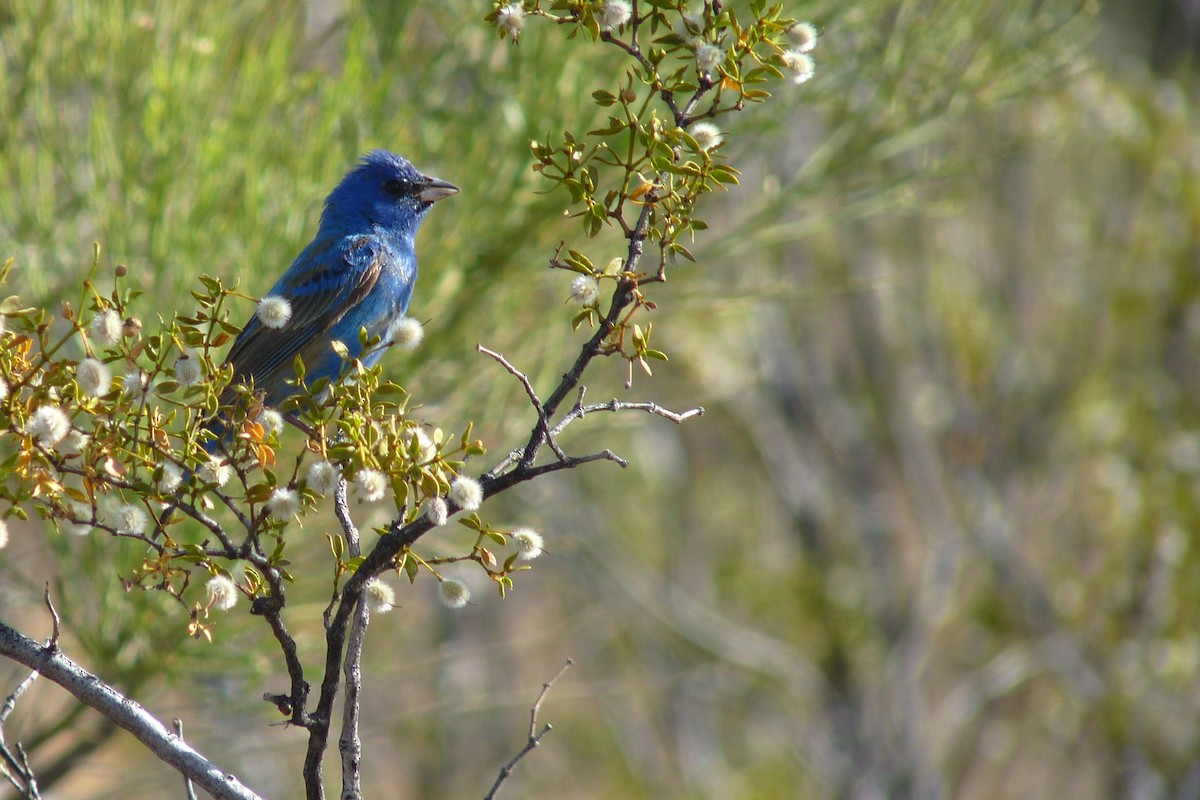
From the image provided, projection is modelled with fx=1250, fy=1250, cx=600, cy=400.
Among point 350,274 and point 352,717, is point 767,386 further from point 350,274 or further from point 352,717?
point 352,717

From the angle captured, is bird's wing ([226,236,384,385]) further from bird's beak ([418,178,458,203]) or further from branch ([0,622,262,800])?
branch ([0,622,262,800])

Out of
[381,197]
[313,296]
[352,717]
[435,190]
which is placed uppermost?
[381,197]

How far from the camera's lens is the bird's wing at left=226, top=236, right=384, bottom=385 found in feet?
12.6

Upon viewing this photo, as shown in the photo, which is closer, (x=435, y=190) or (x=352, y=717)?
(x=352, y=717)

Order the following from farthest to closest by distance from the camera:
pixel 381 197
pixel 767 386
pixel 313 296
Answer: pixel 767 386
pixel 381 197
pixel 313 296

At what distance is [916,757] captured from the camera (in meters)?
7.38

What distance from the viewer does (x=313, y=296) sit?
386 cm

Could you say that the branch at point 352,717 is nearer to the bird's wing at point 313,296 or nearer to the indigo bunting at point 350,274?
the indigo bunting at point 350,274

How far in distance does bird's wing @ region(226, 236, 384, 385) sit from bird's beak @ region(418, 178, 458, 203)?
0.21m

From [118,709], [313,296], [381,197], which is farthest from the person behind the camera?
[381,197]

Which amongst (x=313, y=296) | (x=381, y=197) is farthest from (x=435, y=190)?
(x=313, y=296)

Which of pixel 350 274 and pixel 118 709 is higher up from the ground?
pixel 350 274

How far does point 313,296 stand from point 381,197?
0.41 metres

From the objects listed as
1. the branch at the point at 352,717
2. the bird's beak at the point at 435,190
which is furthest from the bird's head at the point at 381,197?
the branch at the point at 352,717
